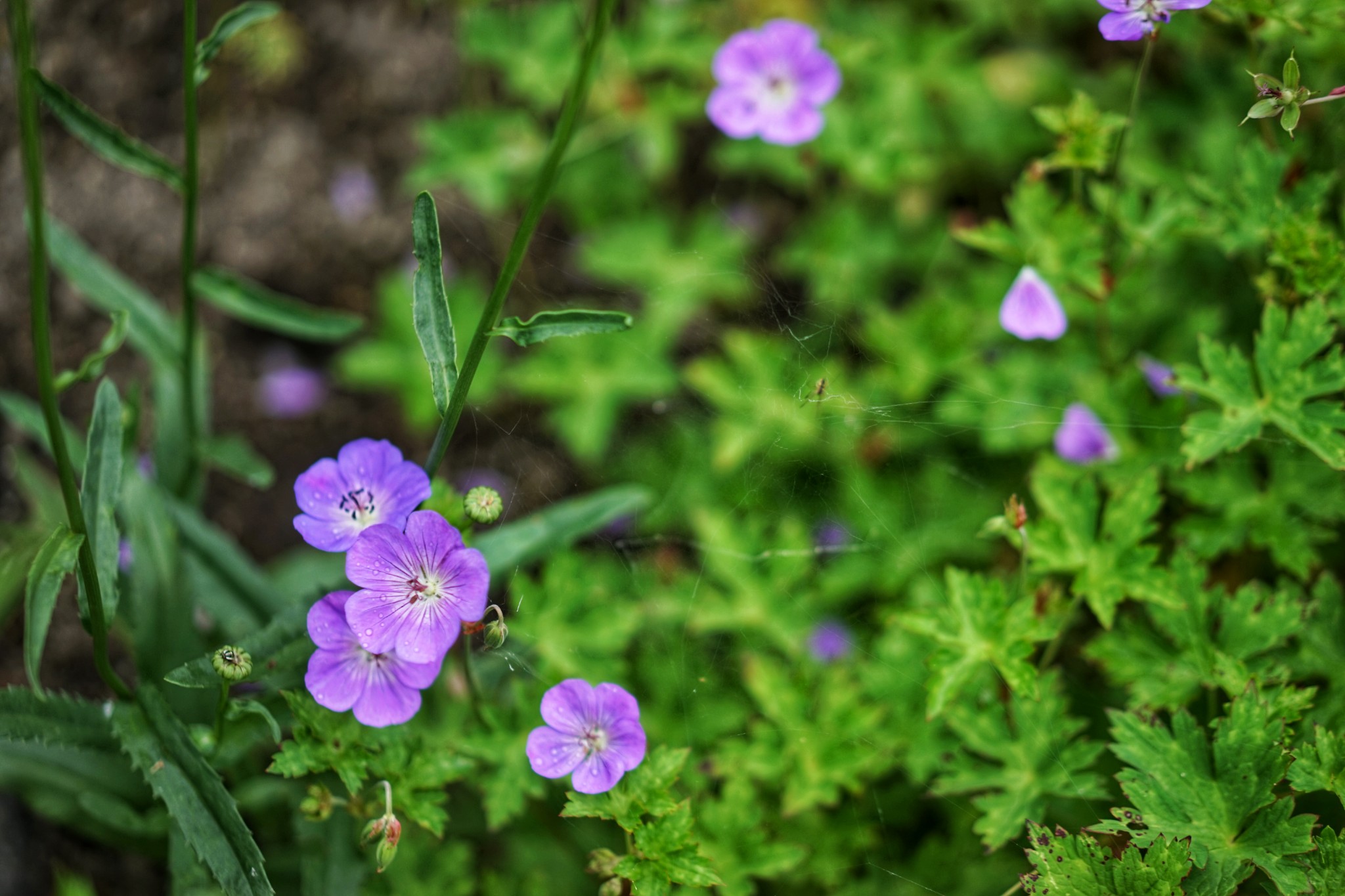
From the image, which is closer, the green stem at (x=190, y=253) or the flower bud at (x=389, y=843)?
the flower bud at (x=389, y=843)

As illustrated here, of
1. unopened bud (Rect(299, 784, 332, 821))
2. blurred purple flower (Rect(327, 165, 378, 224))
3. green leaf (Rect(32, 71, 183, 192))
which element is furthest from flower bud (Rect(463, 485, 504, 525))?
blurred purple flower (Rect(327, 165, 378, 224))

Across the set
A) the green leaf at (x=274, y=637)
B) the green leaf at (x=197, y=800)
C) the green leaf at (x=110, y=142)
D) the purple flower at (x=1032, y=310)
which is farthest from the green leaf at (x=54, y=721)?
the purple flower at (x=1032, y=310)

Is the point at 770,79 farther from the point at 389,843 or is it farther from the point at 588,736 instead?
the point at 389,843

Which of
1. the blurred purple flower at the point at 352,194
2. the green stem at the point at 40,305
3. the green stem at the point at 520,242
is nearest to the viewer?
the green stem at the point at 40,305

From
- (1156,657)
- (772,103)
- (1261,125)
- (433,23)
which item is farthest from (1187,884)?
(433,23)

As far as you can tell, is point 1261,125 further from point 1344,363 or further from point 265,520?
point 265,520

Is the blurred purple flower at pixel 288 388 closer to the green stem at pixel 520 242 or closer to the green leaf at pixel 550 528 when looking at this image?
the green leaf at pixel 550 528
